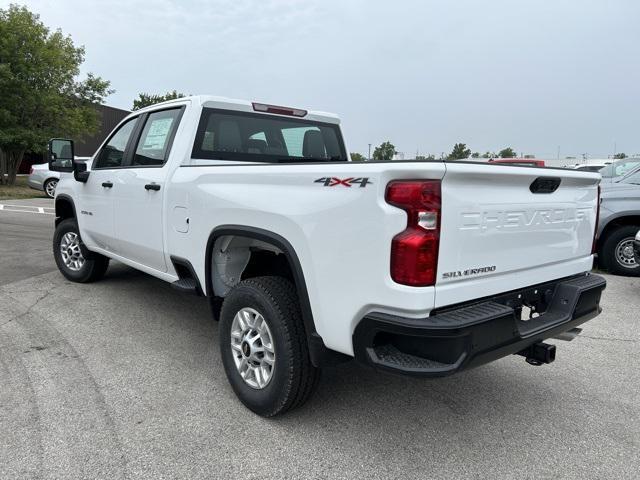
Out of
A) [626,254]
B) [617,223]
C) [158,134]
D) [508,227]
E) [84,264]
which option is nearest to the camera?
[508,227]

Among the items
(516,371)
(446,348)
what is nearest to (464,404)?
(516,371)

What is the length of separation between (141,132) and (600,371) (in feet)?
14.0

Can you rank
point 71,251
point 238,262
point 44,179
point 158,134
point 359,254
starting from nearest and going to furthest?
1. point 359,254
2. point 238,262
3. point 158,134
4. point 71,251
5. point 44,179

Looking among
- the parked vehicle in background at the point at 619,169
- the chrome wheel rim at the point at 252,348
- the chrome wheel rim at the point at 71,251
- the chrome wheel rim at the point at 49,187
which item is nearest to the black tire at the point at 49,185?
the chrome wheel rim at the point at 49,187

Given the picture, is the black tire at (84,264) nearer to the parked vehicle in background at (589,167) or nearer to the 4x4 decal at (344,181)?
the 4x4 decal at (344,181)

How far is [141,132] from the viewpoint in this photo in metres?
4.44

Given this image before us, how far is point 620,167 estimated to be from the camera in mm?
8938

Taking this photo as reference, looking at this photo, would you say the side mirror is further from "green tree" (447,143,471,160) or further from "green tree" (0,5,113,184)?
"green tree" (0,5,113,184)

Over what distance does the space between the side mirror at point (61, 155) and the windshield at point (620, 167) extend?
8.42m

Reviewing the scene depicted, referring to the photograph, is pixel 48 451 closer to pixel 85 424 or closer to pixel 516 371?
pixel 85 424

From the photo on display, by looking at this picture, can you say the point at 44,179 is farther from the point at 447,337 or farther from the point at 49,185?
the point at 447,337

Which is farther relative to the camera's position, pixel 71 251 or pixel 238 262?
pixel 71 251

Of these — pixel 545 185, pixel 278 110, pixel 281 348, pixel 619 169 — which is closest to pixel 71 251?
pixel 278 110

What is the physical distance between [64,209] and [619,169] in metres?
8.99
